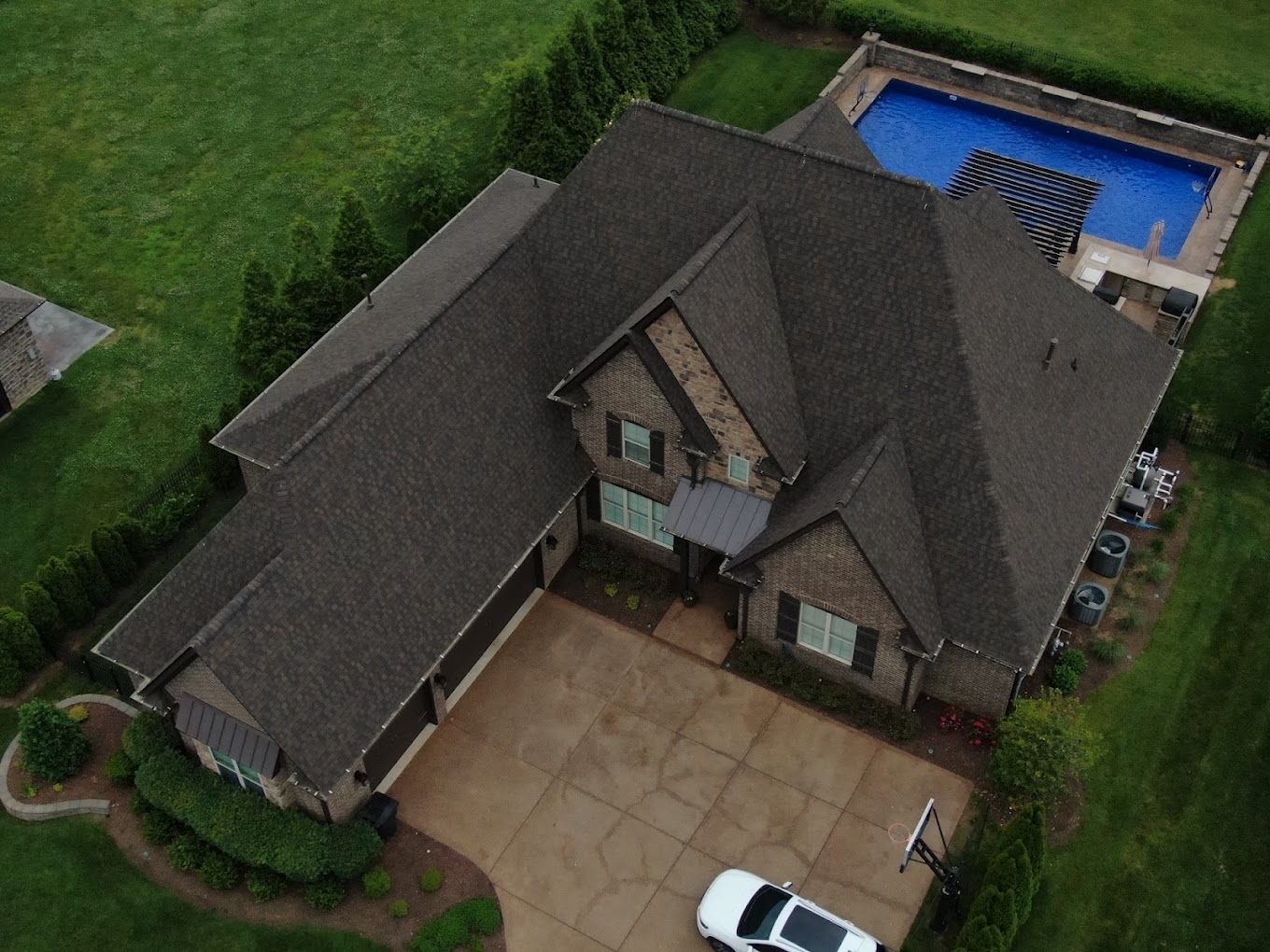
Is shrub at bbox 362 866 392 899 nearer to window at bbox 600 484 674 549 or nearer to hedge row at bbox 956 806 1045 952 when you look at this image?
window at bbox 600 484 674 549

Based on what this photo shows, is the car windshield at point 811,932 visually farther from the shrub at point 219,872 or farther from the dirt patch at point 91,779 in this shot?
the dirt patch at point 91,779

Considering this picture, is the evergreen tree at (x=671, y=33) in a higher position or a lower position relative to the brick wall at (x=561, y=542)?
higher

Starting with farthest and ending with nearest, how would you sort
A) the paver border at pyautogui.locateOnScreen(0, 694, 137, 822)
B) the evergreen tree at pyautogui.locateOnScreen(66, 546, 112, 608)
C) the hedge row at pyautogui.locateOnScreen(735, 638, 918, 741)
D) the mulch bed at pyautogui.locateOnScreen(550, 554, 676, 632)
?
the mulch bed at pyautogui.locateOnScreen(550, 554, 676, 632) < the evergreen tree at pyautogui.locateOnScreen(66, 546, 112, 608) < the hedge row at pyautogui.locateOnScreen(735, 638, 918, 741) < the paver border at pyautogui.locateOnScreen(0, 694, 137, 822)

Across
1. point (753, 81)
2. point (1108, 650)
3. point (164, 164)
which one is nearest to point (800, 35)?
point (753, 81)

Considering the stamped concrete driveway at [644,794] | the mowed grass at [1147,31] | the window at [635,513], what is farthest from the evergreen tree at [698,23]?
the stamped concrete driveway at [644,794]

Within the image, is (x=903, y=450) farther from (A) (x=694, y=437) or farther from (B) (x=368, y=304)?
(B) (x=368, y=304)

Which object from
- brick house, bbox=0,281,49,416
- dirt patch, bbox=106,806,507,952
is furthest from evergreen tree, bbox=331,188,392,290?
dirt patch, bbox=106,806,507,952

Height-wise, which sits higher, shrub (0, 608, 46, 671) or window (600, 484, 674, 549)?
window (600, 484, 674, 549)
